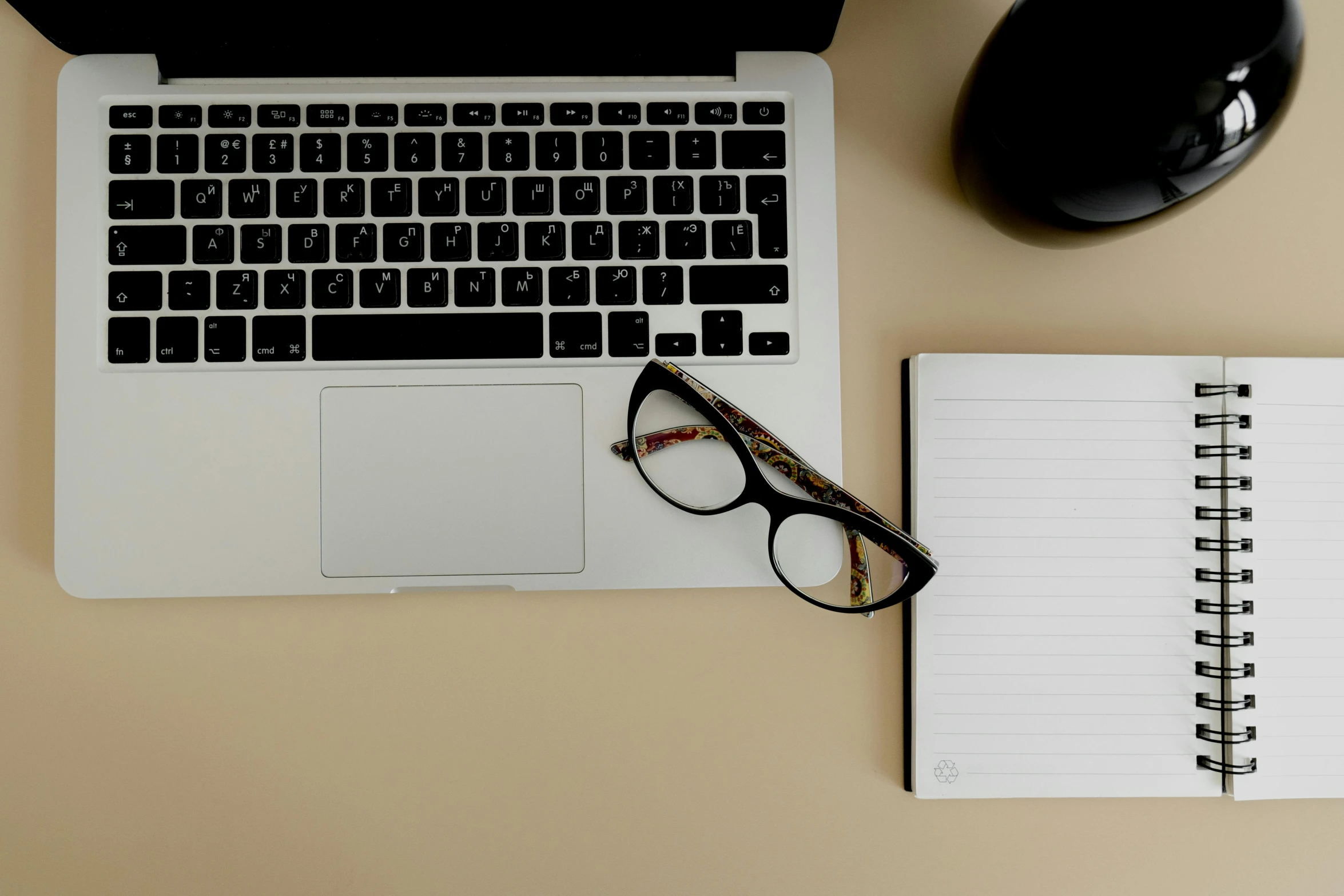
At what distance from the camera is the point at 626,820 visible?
1.94ft

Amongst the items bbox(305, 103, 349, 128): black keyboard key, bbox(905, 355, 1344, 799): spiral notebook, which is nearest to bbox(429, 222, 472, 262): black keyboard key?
bbox(305, 103, 349, 128): black keyboard key

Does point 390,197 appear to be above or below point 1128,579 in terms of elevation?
above

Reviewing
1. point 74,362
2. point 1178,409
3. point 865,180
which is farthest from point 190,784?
point 1178,409

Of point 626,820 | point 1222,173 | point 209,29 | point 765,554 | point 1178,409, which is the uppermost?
point 209,29

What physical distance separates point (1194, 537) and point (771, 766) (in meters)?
0.38

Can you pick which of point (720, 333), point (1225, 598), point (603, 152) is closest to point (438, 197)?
point (603, 152)

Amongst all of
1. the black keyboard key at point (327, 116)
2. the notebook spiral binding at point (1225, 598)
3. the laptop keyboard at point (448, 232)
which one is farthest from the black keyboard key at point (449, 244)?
the notebook spiral binding at point (1225, 598)

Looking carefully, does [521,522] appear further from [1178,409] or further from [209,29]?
[1178,409]

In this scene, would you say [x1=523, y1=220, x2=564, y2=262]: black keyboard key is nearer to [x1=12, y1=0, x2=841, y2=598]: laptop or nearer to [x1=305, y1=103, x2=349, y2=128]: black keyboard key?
[x1=12, y1=0, x2=841, y2=598]: laptop

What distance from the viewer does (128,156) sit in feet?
1.70

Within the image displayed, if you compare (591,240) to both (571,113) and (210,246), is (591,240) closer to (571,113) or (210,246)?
(571,113)

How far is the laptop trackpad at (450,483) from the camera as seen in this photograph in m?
0.53

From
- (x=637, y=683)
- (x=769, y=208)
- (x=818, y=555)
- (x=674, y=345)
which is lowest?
(x=637, y=683)

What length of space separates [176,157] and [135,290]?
102 mm
